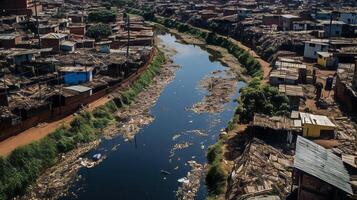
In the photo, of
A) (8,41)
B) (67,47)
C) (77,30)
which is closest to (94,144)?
(67,47)

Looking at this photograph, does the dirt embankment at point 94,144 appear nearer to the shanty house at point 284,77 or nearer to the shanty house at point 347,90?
the shanty house at point 284,77

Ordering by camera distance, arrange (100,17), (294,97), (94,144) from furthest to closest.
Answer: (100,17) < (294,97) < (94,144)

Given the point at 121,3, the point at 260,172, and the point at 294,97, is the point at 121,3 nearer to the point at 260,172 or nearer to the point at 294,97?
the point at 294,97

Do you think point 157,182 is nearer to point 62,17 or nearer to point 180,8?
point 62,17

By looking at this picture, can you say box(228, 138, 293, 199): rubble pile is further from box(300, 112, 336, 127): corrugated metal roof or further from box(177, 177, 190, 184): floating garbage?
box(177, 177, 190, 184): floating garbage

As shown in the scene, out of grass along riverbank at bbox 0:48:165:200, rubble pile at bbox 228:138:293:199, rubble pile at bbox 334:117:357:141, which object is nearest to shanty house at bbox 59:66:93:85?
grass along riverbank at bbox 0:48:165:200

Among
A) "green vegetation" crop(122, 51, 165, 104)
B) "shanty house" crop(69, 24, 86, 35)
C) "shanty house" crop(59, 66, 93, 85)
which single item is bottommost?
"green vegetation" crop(122, 51, 165, 104)

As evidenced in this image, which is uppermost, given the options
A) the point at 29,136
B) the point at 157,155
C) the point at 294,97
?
the point at 294,97
